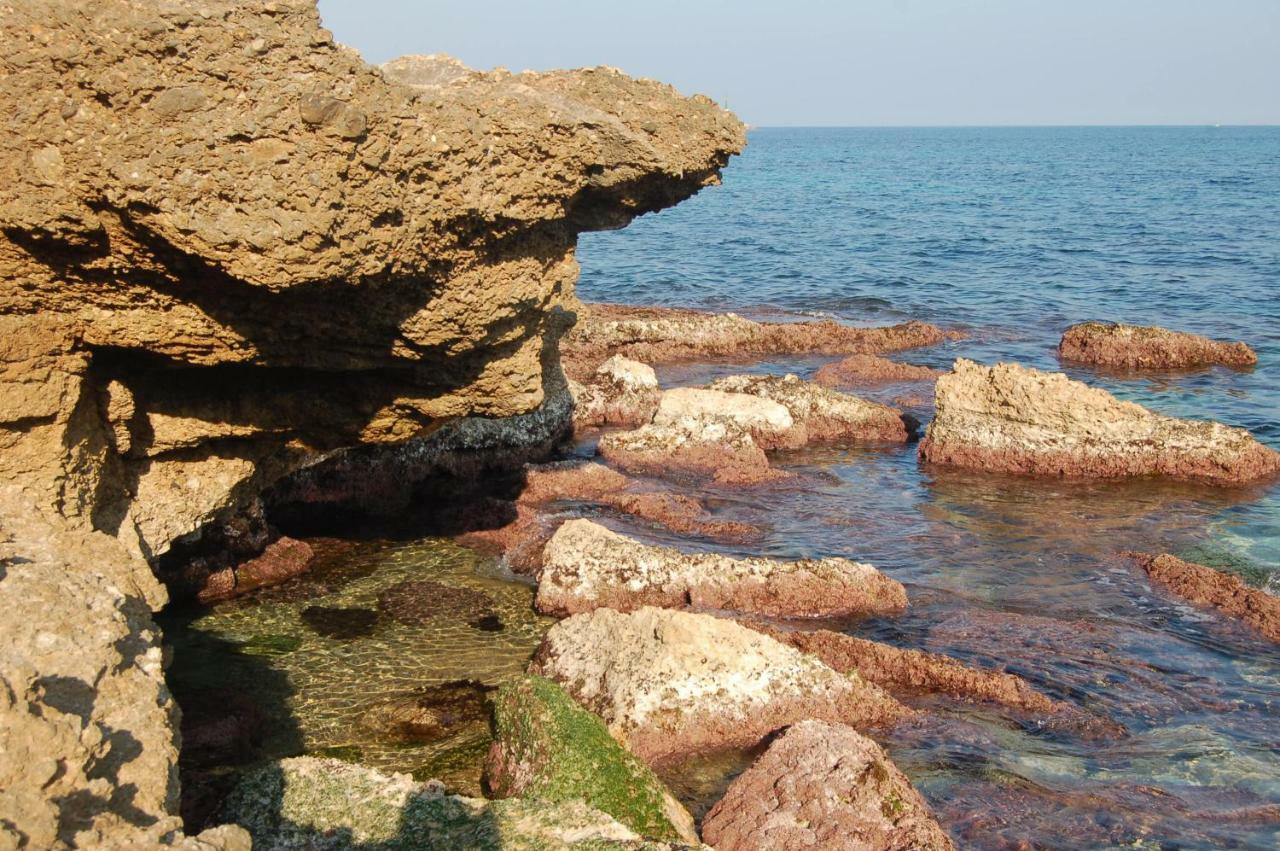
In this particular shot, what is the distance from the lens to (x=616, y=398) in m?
27.1

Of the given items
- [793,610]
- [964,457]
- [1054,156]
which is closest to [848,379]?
[964,457]

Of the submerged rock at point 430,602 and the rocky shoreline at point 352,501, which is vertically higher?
the rocky shoreline at point 352,501

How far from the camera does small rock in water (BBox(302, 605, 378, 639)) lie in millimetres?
15047

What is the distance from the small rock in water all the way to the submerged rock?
1.09 feet

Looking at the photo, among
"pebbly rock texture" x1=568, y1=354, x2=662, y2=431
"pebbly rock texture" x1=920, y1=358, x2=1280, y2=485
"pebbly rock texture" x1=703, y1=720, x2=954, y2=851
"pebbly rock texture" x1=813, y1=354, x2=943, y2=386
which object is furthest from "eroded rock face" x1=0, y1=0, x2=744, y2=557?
"pebbly rock texture" x1=813, y1=354, x2=943, y2=386

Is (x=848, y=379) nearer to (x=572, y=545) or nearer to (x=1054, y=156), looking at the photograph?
(x=572, y=545)

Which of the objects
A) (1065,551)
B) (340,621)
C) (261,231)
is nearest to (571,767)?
(340,621)

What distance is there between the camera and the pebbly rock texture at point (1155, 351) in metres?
33.4

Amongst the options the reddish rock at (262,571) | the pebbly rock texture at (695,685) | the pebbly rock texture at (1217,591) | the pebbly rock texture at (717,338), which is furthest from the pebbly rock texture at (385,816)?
the pebbly rock texture at (717,338)

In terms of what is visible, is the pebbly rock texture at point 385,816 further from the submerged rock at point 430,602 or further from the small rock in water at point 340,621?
the submerged rock at point 430,602

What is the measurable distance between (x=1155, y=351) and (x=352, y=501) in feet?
82.2

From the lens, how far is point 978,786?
11781 millimetres

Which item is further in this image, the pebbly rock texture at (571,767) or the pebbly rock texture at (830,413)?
the pebbly rock texture at (830,413)

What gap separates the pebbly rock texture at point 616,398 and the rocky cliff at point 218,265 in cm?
1223
